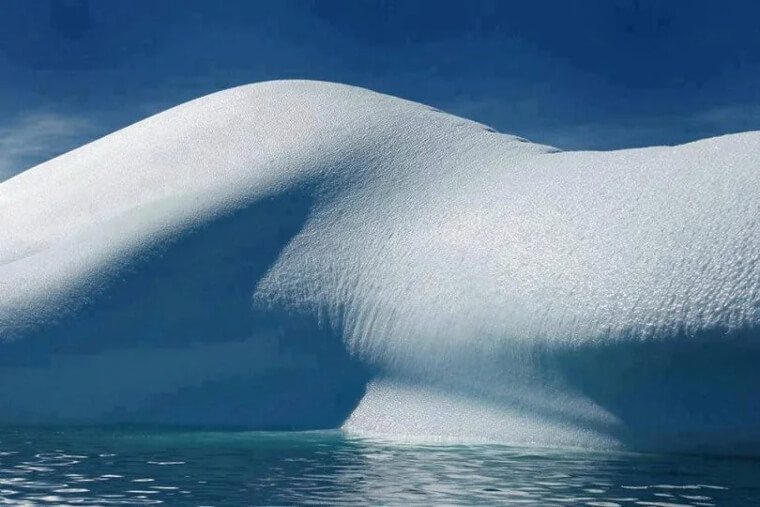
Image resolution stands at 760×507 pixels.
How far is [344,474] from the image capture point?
29.9ft

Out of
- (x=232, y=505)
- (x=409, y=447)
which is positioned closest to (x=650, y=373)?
(x=409, y=447)

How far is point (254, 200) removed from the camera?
50.2ft

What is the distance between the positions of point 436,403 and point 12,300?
5.96 m

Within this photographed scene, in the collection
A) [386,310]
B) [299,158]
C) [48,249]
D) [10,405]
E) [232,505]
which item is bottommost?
[232,505]

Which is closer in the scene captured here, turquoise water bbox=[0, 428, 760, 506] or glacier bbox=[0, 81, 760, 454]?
turquoise water bbox=[0, 428, 760, 506]

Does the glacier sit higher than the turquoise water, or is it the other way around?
the glacier

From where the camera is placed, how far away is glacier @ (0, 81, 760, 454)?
36.4ft

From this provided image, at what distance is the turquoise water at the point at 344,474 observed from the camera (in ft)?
25.8

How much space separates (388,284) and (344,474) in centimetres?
520

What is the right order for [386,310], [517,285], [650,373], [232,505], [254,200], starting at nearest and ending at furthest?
[232,505] < [650,373] < [517,285] < [386,310] < [254,200]

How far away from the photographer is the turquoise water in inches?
309

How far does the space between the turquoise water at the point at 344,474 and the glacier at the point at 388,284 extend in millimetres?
1017

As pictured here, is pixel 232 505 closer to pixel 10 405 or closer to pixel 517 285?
pixel 517 285

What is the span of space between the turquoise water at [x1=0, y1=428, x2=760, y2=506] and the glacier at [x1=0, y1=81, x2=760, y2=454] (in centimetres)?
102
